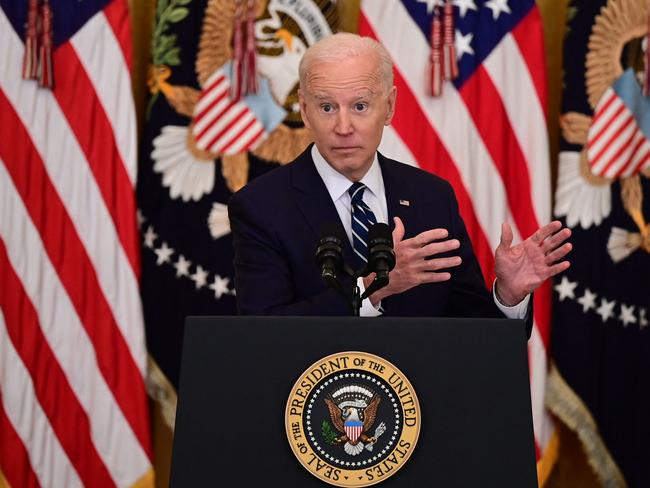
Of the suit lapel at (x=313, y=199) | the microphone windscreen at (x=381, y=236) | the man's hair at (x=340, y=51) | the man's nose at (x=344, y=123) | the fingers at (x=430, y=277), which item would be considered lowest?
the fingers at (x=430, y=277)

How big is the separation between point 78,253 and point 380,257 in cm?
259

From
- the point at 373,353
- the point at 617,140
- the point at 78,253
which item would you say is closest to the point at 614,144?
the point at 617,140

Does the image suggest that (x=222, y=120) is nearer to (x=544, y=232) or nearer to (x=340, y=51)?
(x=340, y=51)

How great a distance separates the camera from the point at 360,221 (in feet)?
7.63

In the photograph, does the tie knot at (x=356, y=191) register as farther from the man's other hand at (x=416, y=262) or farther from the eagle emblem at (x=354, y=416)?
the eagle emblem at (x=354, y=416)

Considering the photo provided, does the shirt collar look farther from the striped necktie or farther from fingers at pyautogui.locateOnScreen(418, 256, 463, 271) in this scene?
fingers at pyautogui.locateOnScreen(418, 256, 463, 271)

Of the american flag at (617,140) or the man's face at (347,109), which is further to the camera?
the american flag at (617,140)

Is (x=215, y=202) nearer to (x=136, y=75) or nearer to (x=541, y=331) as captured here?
(x=136, y=75)

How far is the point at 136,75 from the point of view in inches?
166

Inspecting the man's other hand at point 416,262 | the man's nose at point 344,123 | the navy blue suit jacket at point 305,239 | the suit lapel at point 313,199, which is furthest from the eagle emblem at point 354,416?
the man's nose at point 344,123

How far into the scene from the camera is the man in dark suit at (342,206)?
2.28 meters

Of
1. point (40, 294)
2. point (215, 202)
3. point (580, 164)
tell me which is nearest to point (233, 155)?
point (215, 202)

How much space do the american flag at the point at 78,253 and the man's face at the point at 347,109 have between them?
1.79m

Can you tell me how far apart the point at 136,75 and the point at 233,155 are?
584 millimetres
